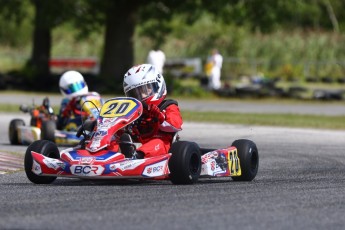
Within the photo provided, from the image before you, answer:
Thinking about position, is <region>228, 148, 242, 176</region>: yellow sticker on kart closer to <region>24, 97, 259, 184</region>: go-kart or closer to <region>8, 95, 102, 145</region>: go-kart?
<region>24, 97, 259, 184</region>: go-kart

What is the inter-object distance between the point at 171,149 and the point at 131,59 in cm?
2097

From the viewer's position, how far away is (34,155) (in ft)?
28.7

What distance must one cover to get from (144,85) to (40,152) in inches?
43.7

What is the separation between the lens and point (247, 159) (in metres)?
9.16

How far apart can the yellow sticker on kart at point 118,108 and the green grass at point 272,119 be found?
9.39 m

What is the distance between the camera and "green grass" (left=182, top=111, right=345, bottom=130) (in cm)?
1838

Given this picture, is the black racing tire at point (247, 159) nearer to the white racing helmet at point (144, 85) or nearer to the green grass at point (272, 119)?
the white racing helmet at point (144, 85)

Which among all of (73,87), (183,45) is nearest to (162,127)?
(73,87)

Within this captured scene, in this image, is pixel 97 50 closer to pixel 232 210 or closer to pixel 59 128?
pixel 59 128

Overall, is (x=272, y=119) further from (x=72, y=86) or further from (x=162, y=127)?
(x=162, y=127)

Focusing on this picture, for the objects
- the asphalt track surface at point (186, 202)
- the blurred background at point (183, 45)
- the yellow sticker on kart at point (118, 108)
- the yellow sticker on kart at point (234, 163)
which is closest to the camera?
the asphalt track surface at point (186, 202)

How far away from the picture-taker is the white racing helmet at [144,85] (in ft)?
30.2

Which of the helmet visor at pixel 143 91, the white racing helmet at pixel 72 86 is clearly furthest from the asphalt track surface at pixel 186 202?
the white racing helmet at pixel 72 86

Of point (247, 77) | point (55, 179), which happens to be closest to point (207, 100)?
point (247, 77)
